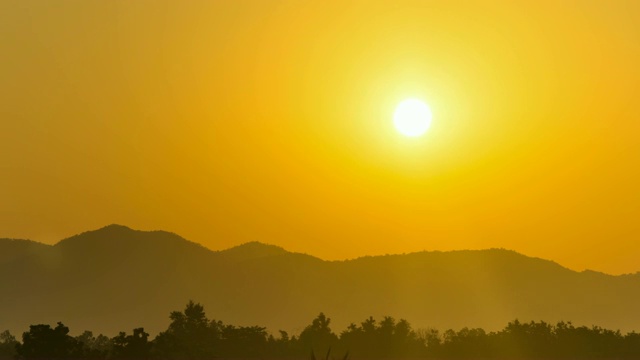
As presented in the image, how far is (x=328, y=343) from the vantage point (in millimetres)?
135625

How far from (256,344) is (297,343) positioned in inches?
311

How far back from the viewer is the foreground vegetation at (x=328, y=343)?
386 ft

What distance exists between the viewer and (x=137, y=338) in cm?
11744

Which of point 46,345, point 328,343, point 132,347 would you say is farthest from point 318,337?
point 46,345

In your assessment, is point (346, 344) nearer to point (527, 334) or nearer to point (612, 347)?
point (527, 334)

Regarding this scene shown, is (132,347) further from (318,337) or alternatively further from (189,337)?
(318,337)

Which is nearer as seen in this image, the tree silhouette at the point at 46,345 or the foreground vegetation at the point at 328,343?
the tree silhouette at the point at 46,345

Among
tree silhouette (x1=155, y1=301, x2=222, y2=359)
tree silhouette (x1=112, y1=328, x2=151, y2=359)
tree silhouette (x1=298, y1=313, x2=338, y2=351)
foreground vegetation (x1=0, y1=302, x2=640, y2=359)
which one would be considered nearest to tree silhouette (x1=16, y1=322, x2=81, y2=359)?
foreground vegetation (x1=0, y1=302, x2=640, y2=359)

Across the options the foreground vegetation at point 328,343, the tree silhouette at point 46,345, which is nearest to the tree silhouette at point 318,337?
the foreground vegetation at point 328,343

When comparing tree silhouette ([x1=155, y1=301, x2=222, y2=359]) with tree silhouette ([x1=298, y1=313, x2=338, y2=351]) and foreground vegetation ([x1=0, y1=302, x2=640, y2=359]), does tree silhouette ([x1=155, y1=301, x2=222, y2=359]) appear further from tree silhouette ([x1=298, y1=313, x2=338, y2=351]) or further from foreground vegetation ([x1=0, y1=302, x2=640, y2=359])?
tree silhouette ([x1=298, y1=313, x2=338, y2=351])

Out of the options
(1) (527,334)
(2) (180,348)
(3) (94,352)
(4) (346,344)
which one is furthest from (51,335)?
(1) (527,334)

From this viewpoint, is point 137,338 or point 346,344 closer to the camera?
point 137,338

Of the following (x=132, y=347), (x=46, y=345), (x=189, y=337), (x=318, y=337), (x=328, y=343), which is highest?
(x=318, y=337)

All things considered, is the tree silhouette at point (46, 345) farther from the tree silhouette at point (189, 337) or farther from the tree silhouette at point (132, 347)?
the tree silhouette at point (189, 337)
